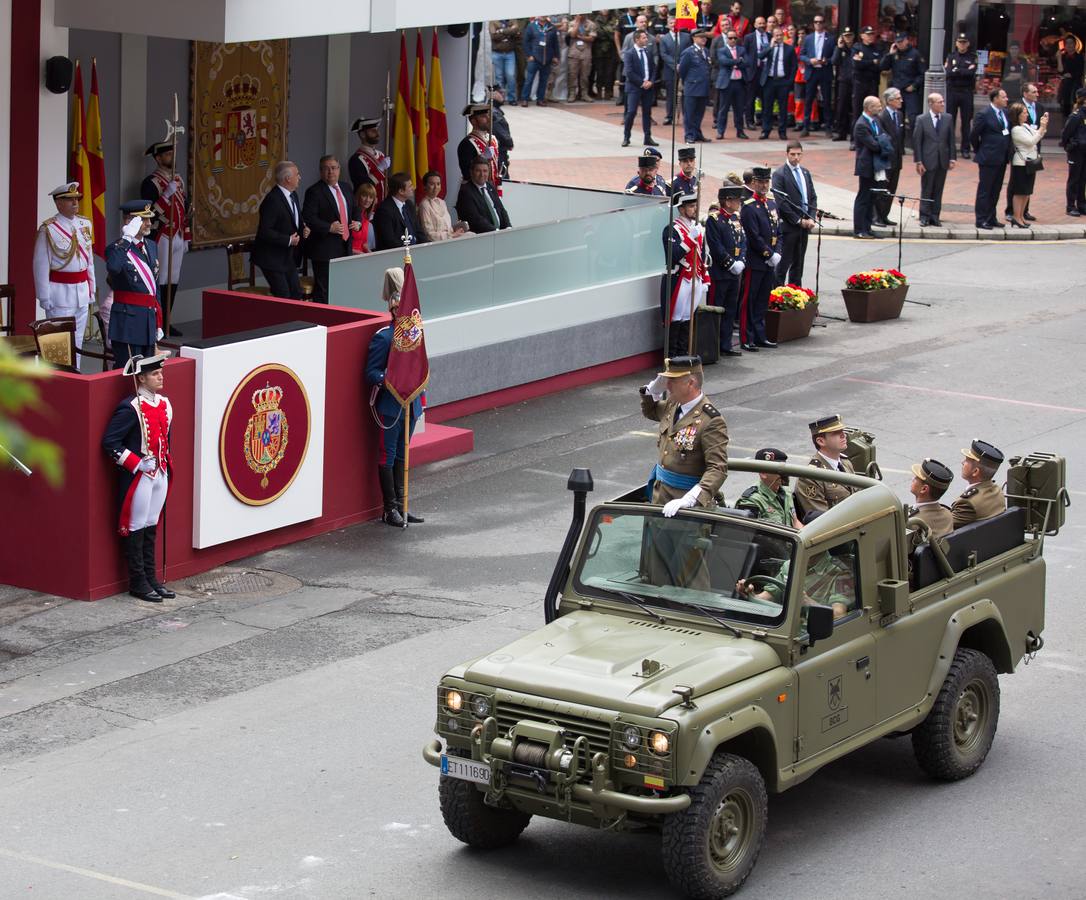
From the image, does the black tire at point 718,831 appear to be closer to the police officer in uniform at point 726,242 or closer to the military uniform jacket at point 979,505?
the military uniform jacket at point 979,505

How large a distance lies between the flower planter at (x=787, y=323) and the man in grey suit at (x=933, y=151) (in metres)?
6.84

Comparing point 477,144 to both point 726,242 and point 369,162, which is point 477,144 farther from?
point 726,242

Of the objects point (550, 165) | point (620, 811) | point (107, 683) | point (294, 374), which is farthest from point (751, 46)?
point (620, 811)

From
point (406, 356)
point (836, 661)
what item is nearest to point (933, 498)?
point (836, 661)

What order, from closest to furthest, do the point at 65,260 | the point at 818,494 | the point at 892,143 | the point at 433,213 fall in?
the point at 818,494, the point at 65,260, the point at 433,213, the point at 892,143

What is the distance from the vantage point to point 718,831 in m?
8.49

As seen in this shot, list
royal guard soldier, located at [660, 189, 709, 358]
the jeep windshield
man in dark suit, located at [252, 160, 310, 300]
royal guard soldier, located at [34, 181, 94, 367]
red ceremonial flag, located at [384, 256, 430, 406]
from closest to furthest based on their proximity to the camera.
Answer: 1. the jeep windshield
2. red ceremonial flag, located at [384, 256, 430, 406]
3. royal guard soldier, located at [34, 181, 94, 367]
4. man in dark suit, located at [252, 160, 310, 300]
5. royal guard soldier, located at [660, 189, 709, 358]

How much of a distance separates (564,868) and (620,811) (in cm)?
81

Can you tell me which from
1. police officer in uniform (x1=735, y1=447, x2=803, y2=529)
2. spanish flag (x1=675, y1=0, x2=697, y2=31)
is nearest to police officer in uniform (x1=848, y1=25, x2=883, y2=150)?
spanish flag (x1=675, y1=0, x2=697, y2=31)

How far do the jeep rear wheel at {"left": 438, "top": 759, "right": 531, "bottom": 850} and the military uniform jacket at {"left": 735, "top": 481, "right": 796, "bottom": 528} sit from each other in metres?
2.11

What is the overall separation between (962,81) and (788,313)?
1339 centimetres

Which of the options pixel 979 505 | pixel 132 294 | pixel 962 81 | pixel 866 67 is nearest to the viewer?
pixel 979 505

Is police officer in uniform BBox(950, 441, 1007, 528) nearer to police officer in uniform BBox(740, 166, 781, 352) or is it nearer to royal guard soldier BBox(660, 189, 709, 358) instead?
royal guard soldier BBox(660, 189, 709, 358)

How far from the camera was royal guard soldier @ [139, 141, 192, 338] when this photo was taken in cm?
1905
